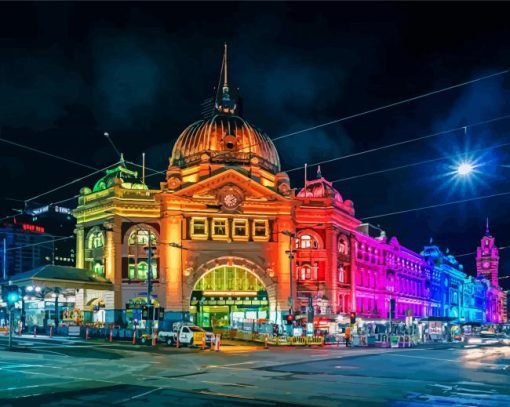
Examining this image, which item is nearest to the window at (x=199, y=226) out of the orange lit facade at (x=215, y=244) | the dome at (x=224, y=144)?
the orange lit facade at (x=215, y=244)

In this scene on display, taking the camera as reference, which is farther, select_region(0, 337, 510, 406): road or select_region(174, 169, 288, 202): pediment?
select_region(174, 169, 288, 202): pediment

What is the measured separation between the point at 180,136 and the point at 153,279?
22.6 m

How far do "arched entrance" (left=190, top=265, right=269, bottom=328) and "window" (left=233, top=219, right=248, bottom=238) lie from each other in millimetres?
3617

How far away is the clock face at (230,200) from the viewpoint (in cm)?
7556

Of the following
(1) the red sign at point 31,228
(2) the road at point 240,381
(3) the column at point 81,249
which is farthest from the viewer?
(1) the red sign at point 31,228

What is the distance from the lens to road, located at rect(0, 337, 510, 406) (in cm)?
1889

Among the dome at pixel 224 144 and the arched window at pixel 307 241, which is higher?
the dome at pixel 224 144

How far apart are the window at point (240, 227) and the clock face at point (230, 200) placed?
6.10ft

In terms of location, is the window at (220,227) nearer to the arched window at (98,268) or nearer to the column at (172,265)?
the column at (172,265)

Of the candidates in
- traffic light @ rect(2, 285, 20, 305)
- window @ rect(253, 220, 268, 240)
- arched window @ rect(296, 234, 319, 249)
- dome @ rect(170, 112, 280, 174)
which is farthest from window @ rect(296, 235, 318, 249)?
traffic light @ rect(2, 285, 20, 305)

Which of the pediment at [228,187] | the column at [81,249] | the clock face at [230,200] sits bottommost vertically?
the column at [81,249]

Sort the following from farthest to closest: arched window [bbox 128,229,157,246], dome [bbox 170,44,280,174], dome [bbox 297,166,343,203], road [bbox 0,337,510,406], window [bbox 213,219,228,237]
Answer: dome [bbox 297,166,343,203] < dome [bbox 170,44,280,174] < window [bbox 213,219,228,237] < arched window [bbox 128,229,157,246] < road [bbox 0,337,510,406]

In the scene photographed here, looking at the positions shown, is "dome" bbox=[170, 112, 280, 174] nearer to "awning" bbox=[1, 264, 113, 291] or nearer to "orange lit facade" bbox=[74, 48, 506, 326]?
"orange lit facade" bbox=[74, 48, 506, 326]

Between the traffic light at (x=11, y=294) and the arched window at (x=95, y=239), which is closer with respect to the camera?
the traffic light at (x=11, y=294)
